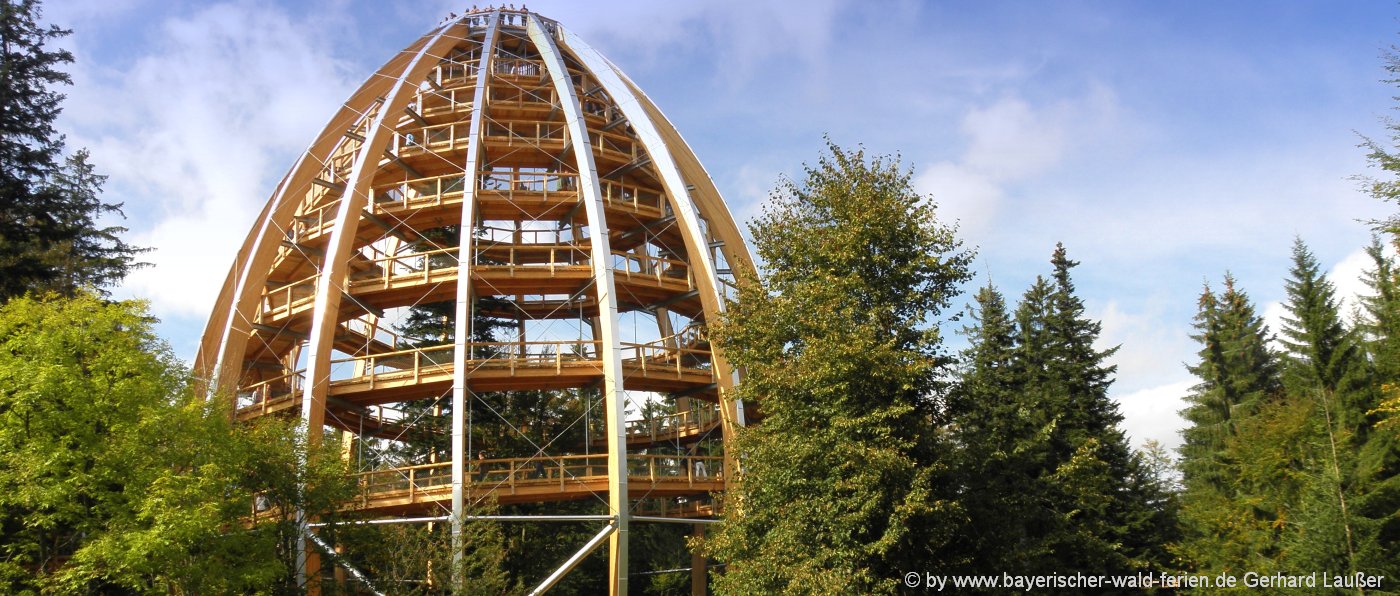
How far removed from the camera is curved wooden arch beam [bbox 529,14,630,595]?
65.8ft

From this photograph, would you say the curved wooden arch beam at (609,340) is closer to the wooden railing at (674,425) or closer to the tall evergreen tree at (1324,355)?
the wooden railing at (674,425)

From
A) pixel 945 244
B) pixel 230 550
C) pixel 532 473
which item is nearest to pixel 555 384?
pixel 532 473

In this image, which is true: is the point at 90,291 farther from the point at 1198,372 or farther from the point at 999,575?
the point at 1198,372

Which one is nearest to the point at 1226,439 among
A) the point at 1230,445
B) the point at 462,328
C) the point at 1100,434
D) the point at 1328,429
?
the point at 1230,445

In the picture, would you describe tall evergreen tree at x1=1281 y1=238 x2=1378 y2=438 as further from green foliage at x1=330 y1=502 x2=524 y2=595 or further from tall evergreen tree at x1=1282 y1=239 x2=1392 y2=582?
green foliage at x1=330 y1=502 x2=524 y2=595

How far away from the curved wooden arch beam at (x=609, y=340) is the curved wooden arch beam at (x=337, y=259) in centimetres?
454

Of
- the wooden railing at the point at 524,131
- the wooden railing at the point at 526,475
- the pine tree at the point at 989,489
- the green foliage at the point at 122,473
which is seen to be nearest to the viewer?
the green foliage at the point at 122,473

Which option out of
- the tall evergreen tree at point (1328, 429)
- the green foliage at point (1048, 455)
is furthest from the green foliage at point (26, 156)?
the tall evergreen tree at point (1328, 429)

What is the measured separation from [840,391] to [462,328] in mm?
9019

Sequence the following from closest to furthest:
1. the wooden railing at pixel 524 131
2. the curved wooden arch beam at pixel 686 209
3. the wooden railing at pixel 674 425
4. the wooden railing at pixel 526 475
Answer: the wooden railing at pixel 526 475
the curved wooden arch beam at pixel 686 209
the wooden railing at pixel 524 131
the wooden railing at pixel 674 425

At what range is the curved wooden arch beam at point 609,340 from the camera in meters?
20.0

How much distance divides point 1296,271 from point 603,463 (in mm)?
27143

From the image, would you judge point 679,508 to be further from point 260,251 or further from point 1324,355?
point 1324,355

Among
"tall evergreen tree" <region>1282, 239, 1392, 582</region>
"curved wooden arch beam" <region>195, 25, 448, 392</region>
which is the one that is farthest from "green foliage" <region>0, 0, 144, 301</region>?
"tall evergreen tree" <region>1282, 239, 1392, 582</region>
